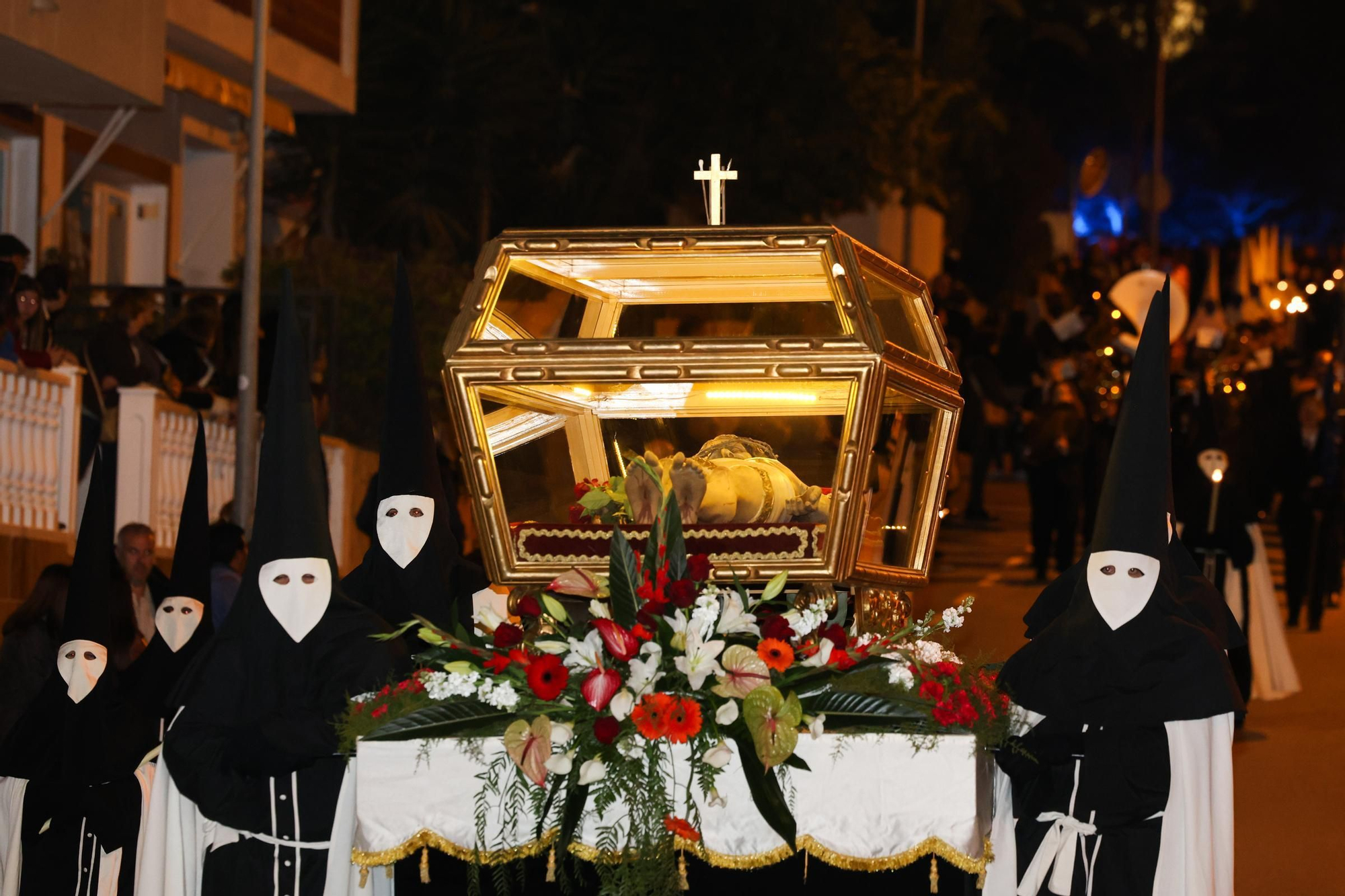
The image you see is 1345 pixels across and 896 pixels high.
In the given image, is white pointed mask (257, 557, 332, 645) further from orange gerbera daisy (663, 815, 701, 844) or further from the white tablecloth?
orange gerbera daisy (663, 815, 701, 844)

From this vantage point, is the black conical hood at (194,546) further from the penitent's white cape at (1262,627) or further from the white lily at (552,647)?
the penitent's white cape at (1262,627)

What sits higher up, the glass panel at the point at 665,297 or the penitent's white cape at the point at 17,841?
the glass panel at the point at 665,297

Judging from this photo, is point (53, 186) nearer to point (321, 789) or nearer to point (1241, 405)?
point (1241, 405)

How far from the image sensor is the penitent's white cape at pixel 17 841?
→ 6.50 metres

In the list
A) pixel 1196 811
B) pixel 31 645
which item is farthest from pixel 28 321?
pixel 1196 811

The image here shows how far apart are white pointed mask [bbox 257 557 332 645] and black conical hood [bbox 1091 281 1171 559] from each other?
188 cm

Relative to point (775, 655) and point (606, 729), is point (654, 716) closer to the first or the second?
point (606, 729)

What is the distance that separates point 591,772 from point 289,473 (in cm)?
111

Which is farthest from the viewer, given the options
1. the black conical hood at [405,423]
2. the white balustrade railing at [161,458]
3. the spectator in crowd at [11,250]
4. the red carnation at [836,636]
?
the white balustrade railing at [161,458]

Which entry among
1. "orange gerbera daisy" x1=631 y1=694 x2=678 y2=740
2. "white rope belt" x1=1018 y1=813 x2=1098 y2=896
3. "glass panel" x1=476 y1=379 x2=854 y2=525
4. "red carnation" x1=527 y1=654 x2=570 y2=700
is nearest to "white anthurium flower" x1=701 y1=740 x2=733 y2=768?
"orange gerbera daisy" x1=631 y1=694 x2=678 y2=740

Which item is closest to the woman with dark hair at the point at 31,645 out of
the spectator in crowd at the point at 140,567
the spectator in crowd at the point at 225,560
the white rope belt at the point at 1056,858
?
the spectator in crowd at the point at 140,567

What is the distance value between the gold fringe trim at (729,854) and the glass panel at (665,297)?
1.25 meters

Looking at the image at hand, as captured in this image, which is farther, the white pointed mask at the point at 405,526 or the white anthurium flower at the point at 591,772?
the white pointed mask at the point at 405,526

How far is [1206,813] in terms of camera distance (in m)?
5.04
